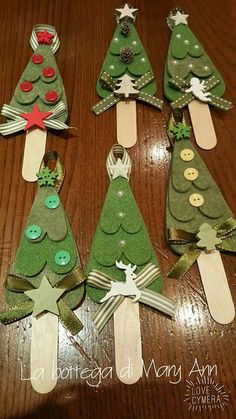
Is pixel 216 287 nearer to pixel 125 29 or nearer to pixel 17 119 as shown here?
pixel 17 119

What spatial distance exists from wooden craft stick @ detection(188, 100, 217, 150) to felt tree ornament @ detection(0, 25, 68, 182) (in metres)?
0.34

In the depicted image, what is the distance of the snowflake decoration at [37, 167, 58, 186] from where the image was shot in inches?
36.7

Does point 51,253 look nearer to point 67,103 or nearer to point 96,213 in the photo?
point 96,213

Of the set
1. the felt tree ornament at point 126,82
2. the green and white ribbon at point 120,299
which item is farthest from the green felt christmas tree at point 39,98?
the green and white ribbon at point 120,299

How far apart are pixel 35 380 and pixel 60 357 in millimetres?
60

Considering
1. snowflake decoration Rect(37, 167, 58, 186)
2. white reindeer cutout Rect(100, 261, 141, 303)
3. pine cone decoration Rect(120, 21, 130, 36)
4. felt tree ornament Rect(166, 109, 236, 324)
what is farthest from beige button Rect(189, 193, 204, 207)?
pine cone decoration Rect(120, 21, 130, 36)

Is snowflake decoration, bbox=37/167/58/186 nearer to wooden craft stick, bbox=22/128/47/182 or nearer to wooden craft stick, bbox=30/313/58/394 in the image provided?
wooden craft stick, bbox=22/128/47/182

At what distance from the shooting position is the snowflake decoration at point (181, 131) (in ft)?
3.21

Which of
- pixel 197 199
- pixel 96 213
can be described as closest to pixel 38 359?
pixel 96 213

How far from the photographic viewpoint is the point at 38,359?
0.77 meters

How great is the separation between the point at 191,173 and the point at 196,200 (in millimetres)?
68

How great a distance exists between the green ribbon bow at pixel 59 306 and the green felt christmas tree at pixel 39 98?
0.41 metres

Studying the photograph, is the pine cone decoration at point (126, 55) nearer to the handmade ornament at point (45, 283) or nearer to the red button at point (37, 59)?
the red button at point (37, 59)

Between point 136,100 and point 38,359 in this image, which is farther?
point 136,100
